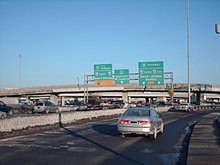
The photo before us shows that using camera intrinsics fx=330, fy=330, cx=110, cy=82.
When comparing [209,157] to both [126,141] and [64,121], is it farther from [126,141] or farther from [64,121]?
[64,121]

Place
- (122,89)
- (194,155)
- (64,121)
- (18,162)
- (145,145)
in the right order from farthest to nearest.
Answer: (122,89) → (64,121) → (145,145) → (194,155) → (18,162)

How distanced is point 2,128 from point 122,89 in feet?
223

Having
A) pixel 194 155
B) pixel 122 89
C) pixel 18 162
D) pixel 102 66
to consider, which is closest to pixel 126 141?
pixel 194 155

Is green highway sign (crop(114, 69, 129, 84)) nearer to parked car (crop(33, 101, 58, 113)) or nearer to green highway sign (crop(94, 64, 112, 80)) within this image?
green highway sign (crop(94, 64, 112, 80))

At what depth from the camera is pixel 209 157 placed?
33.5ft

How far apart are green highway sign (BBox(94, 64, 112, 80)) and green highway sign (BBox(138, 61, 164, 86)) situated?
480 centimetres

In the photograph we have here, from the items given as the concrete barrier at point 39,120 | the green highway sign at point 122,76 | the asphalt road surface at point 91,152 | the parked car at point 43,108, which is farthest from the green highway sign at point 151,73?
the asphalt road surface at point 91,152

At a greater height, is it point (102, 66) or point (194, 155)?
point (102, 66)

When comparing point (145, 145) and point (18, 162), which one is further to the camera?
point (145, 145)

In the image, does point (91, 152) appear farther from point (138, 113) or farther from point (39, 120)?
point (39, 120)

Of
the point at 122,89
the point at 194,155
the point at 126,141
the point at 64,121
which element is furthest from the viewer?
the point at 122,89

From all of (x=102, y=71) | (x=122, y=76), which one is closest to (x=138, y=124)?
(x=102, y=71)

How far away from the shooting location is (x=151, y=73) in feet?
168

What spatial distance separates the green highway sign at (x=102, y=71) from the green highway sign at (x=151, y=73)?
4.80m
